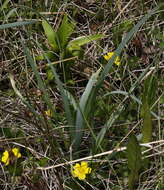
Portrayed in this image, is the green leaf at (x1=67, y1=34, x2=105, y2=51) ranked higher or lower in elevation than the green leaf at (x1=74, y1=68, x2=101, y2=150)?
higher

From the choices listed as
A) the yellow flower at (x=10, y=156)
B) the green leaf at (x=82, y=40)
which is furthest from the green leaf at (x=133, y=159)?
the green leaf at (x=82, y=40)

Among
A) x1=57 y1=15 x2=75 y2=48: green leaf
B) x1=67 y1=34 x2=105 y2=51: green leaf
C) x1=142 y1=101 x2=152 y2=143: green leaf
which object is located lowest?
x1=142 y1=101 x2=152 y2=143: green leaf

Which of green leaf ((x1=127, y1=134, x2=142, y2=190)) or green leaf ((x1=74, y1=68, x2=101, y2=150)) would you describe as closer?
green leaf ((x1=127, y1=134, x2=142, y2=190))

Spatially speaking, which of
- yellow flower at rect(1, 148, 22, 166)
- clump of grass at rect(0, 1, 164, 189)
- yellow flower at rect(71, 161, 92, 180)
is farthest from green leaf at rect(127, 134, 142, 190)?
yellow flower at rect(1, 148, 22, 166)

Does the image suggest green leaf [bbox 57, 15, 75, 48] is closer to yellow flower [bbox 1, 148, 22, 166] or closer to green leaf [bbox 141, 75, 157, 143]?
green leaf [bbox 141, 75, 157, 143]

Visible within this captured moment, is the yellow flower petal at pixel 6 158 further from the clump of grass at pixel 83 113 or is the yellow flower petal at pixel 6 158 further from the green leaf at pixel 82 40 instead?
the green leaf at pixel 82 40

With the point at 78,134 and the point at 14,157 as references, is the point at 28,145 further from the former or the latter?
the point at 78,134

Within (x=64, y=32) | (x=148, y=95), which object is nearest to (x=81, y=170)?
(x=148, y=95)
